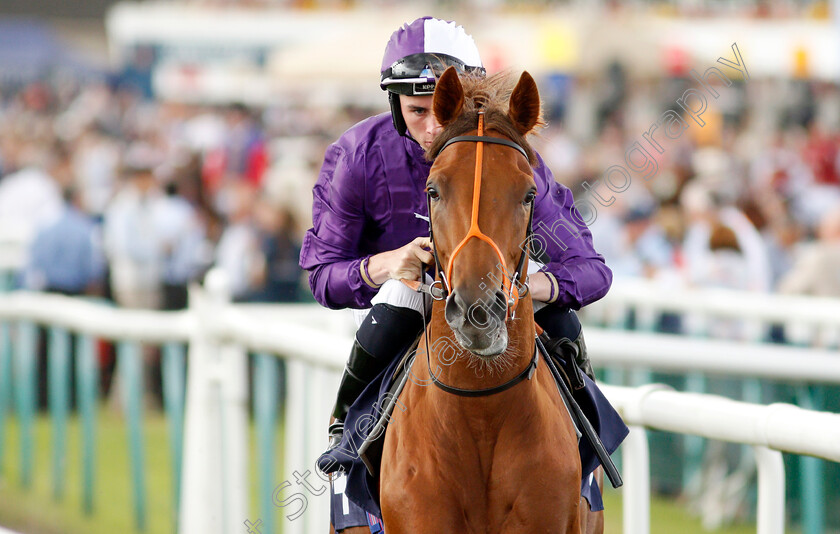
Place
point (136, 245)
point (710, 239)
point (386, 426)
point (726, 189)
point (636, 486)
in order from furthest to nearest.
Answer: point (136, 245) → point (726, 189) → point (710, 239) → point (636, 486) → point (386, 426)

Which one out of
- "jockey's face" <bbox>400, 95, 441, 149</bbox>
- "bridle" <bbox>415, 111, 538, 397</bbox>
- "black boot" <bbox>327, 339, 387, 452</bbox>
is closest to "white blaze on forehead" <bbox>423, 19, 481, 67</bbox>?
"jockey's face" <bbox>400, 95, 441, 149</bbox>

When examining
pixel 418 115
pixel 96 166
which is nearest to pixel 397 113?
pixel 418 115

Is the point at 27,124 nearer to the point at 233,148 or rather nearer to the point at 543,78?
the point at 233,148

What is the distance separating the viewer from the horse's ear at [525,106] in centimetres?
269

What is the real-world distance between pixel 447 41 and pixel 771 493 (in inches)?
62.7

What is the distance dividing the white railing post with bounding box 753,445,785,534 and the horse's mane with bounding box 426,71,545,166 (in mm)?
1167

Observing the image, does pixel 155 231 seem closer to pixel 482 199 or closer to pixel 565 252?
pixel 565 252

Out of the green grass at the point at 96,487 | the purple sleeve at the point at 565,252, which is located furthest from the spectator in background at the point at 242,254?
the purple sleeve at the point at 565,252

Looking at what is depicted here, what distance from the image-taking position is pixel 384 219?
10.5 feet

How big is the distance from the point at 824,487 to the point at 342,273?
348 centimetres

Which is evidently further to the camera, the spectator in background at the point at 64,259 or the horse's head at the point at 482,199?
the spectator in background at the point at 64,259

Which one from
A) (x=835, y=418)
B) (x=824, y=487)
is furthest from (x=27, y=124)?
(x=835, y=418)

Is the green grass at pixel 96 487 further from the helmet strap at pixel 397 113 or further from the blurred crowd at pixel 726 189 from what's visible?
the helmet strap at pixel 397 113

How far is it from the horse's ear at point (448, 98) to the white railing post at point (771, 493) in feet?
4.40
